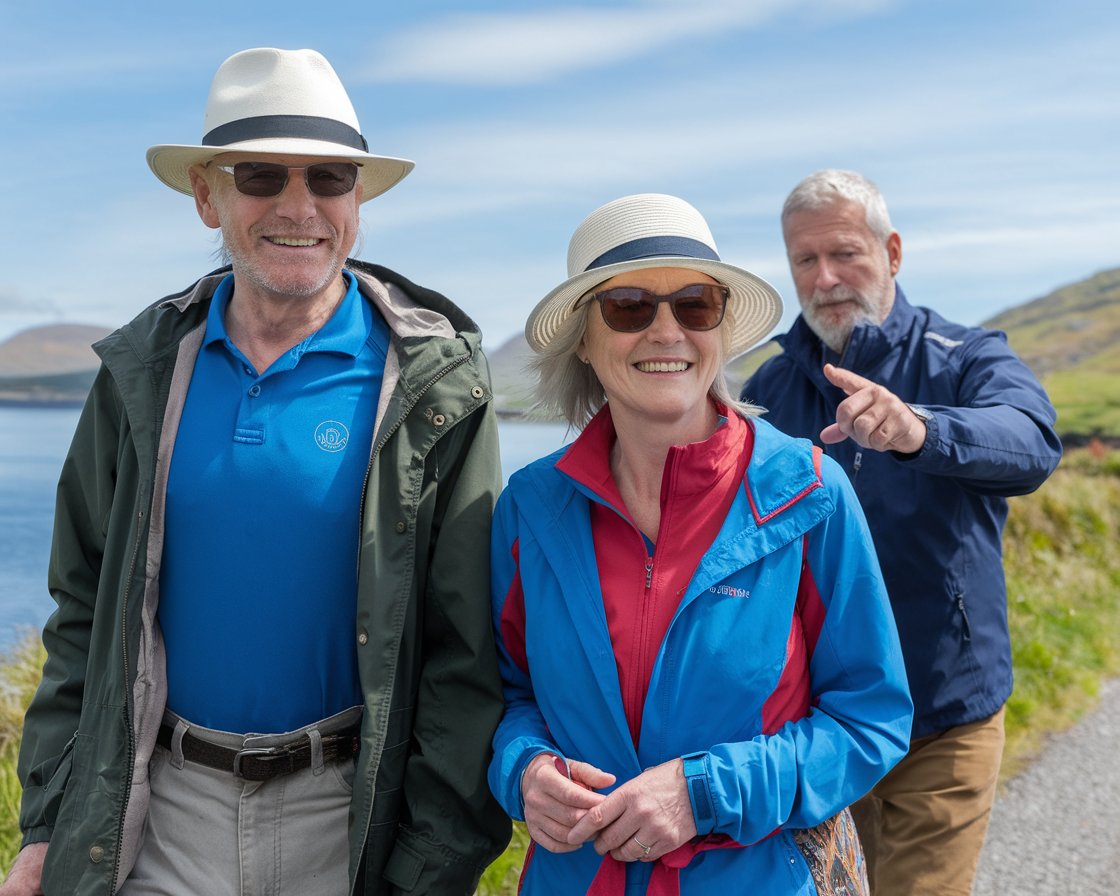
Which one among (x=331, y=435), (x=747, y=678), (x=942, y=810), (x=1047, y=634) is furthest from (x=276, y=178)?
(x=1047, y=634)

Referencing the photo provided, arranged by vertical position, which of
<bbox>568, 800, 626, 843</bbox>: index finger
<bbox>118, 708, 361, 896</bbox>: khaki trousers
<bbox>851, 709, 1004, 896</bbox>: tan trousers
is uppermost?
<bbox>568, 800, 626, 843</bbox>: index finger

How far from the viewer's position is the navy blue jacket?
11.6ft

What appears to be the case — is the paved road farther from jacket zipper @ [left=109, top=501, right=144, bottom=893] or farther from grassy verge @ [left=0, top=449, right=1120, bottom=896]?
jacket zipper @ [left=109, top=501, right=144, bottom=893]

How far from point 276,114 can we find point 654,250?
3.81 feet

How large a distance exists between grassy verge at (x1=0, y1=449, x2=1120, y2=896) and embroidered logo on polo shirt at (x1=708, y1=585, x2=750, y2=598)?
2.68 meters

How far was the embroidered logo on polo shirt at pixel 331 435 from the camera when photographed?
2838mm

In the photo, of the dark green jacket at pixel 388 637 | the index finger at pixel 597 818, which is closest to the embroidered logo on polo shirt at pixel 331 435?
the dark green jacket at pixel 388 637

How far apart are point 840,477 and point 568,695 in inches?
32.2

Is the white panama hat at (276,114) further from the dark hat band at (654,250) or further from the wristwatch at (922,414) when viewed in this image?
the wristwatch at (922,414)

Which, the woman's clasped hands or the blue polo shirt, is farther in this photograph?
the blue polo shirt

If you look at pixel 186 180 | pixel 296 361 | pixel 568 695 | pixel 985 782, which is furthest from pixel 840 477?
pixel 186 180

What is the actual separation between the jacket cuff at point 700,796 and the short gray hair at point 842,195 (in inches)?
94.2

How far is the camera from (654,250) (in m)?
2.66

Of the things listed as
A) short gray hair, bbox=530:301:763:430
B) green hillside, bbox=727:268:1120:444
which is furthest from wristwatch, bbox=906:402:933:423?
green hillside, bbox=727:268:1120:444
